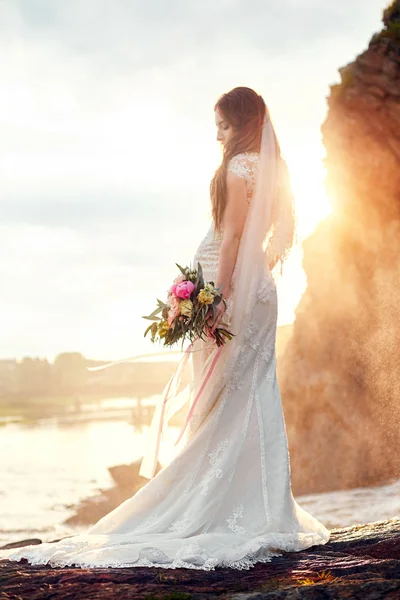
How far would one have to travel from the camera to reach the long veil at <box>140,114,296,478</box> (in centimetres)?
482

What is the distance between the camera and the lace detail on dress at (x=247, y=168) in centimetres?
475

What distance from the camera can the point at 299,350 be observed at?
17.5 m

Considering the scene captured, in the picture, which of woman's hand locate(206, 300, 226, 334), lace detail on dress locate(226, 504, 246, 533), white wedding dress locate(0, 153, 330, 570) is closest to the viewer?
white wedding dress locate(0, 153, 330, 570)

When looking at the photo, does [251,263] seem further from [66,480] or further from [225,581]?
[66,480]

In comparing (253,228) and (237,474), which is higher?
(253,228)

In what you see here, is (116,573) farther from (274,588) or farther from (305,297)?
(305,297)

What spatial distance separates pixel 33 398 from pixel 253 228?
112 m

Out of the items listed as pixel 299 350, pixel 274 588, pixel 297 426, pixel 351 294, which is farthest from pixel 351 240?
pixel 274 588

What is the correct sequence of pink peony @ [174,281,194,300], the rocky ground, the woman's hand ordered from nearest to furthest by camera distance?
the rocky ground → pink peony @ [174,281,194,300] → the woman's hand

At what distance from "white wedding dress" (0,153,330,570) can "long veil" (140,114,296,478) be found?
0.10ft

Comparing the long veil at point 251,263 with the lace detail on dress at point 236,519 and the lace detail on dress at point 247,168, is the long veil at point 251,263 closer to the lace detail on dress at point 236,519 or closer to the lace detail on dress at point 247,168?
the lace detail on dress at point 247,168

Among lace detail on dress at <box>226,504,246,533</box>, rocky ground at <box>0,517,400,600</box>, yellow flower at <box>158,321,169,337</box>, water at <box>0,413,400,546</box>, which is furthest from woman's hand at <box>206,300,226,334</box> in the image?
water at <box>0,413,400,546</box>

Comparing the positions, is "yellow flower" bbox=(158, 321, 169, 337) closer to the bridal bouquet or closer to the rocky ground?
the bridal bouquet

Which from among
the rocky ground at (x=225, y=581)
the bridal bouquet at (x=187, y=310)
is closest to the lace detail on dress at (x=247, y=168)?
the bridal bouquet at (x=187, y=310)
